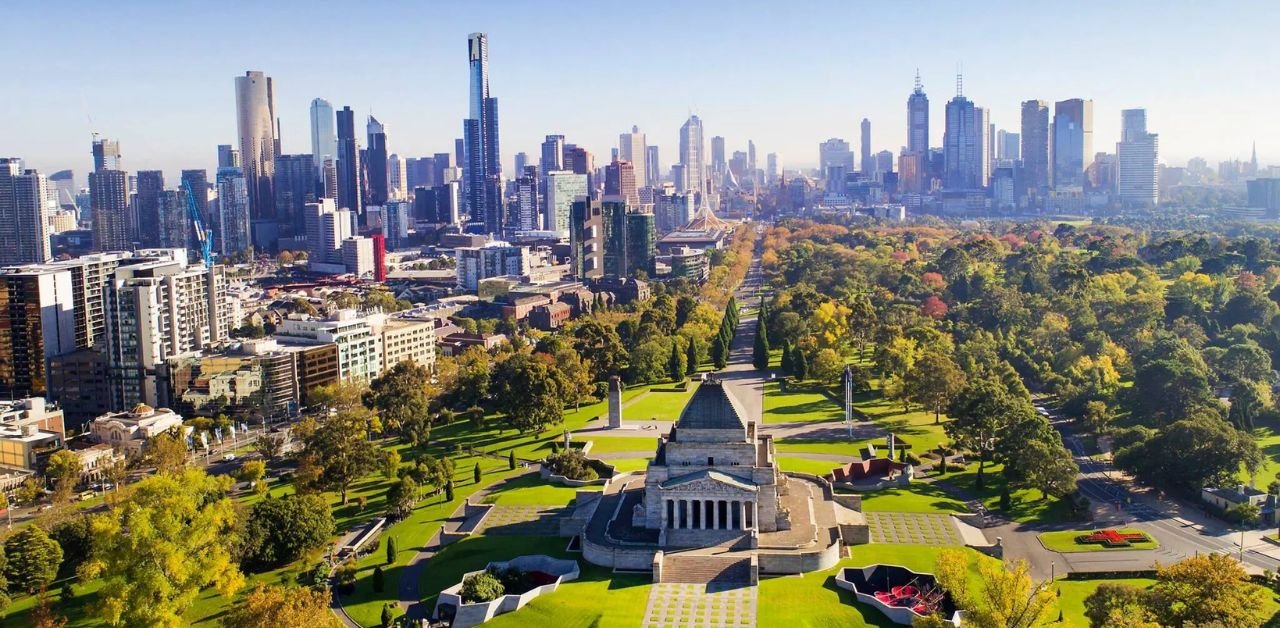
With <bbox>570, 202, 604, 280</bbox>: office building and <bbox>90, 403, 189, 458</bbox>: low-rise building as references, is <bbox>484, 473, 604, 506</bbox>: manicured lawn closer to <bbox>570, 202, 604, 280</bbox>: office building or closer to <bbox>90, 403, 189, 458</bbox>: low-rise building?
<bbox>90, 403, 189, 458</bbox>: low-rise building

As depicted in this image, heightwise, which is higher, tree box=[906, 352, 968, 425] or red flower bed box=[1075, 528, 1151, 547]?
tree box=[906, 352, 968, 425]

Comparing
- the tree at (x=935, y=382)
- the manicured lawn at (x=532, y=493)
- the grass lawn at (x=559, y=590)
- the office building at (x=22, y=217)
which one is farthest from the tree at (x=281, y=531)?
the office building at (x=22, y=217)

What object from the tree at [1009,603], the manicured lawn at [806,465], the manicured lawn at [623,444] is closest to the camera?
the tree at [1009,603]

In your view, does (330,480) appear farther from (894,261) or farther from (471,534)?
(894,261)

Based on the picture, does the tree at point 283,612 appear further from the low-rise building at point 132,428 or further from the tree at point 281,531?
the low-rise building at point 132,428

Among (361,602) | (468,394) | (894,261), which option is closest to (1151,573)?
(361,602)

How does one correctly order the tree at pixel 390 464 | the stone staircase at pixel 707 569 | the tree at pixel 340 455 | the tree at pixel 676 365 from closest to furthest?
1. the stone staircase at pixel 707 569
2. the tree at pixel 340 455
3. the tree at pixel 390 464
4. the tree at pixel 676 365

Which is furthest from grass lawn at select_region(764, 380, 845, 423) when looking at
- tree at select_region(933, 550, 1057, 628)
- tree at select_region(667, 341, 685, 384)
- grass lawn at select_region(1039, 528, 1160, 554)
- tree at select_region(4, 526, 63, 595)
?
tree at select_region(4, 526, 63, 595)

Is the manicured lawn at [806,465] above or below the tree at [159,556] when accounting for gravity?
below
